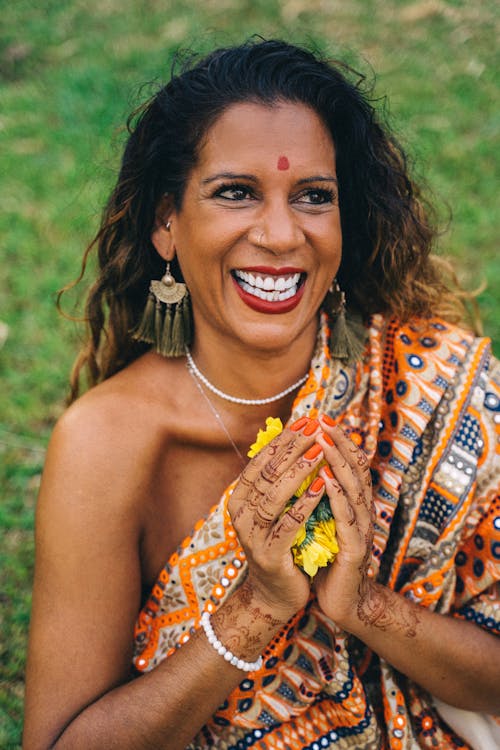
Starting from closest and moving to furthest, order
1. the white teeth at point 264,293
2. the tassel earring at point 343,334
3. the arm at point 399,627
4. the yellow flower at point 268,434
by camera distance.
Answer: the arm at point 399,627
the yellow flower at point 268,434
the white teeth at point 264,293
the tassel earring at point 343,334

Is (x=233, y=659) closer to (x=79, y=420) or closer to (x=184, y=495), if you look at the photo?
(x=184, y=495)

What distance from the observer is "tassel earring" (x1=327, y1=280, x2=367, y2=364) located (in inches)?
112

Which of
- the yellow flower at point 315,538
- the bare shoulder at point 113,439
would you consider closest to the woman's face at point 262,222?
the bare shoulder at point 113,439

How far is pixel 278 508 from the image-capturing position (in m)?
2.12

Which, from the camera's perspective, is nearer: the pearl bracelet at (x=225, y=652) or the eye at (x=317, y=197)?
the pearl bracelet at (x=225, y=652)

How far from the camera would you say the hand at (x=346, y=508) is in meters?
2.13

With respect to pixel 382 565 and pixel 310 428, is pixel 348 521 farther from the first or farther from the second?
pixel 382 565

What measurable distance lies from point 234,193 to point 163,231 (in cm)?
35

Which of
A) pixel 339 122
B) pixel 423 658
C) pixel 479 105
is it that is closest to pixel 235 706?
pixel 423 658

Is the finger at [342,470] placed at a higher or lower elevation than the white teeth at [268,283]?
lower

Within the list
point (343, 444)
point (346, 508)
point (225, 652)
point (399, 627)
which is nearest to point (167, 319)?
point (343, 444)

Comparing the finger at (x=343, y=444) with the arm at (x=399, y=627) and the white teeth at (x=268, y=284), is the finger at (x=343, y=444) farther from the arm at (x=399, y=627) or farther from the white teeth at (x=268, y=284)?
the white teeth at (x=268, y=284)

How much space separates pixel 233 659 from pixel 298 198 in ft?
4.56

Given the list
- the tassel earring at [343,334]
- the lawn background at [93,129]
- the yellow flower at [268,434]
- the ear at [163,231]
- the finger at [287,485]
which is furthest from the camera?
the lawn background at [93,129]
